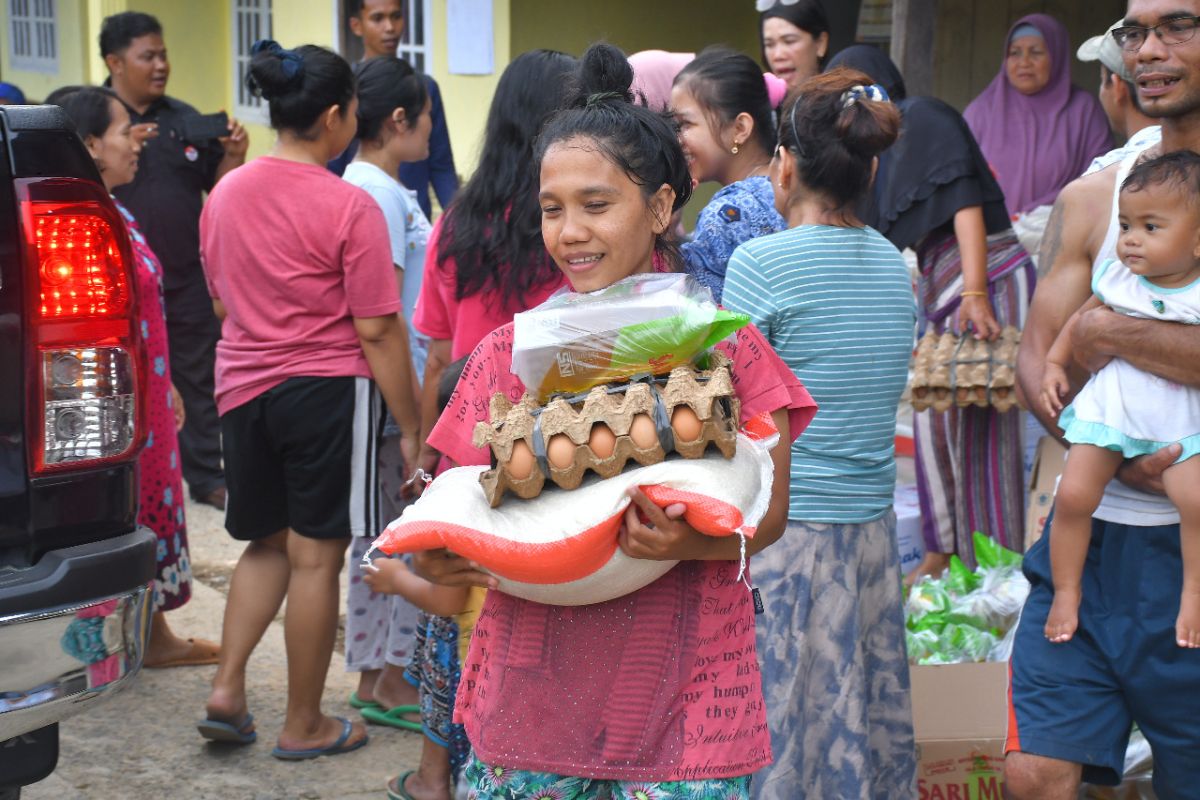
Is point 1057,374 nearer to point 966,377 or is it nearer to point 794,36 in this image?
point 966,377

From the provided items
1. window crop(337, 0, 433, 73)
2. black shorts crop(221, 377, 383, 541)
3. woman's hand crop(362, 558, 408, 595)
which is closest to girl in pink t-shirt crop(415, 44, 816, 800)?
woman's hand crop(362, 558, 408, 595)

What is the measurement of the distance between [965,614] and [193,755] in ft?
7.70

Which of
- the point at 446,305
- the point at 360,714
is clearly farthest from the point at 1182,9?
the point at 360,714

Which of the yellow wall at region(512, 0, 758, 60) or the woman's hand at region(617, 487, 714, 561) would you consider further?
the yellow wall at region(512, 0, 758, 60)

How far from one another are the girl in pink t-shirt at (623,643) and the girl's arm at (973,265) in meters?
2.80

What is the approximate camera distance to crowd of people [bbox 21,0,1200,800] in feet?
7.75

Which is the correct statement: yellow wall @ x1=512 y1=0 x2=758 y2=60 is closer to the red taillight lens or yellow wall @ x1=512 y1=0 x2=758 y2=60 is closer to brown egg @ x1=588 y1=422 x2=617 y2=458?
the red taillight lens

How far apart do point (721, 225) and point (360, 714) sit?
210cm

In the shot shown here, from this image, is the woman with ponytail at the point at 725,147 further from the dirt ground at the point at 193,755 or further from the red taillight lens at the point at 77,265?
the dirt ground at the point at 193,755

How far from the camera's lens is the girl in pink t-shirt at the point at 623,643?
7.54 ft

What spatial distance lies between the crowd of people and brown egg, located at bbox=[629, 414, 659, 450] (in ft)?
0.32

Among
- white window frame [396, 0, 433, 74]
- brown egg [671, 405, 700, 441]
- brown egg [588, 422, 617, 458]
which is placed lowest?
brown egg [588, 422, 617, 458]

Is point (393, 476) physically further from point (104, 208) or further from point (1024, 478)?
point (1024, 478)

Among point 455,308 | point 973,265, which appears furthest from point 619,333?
point 973,265
